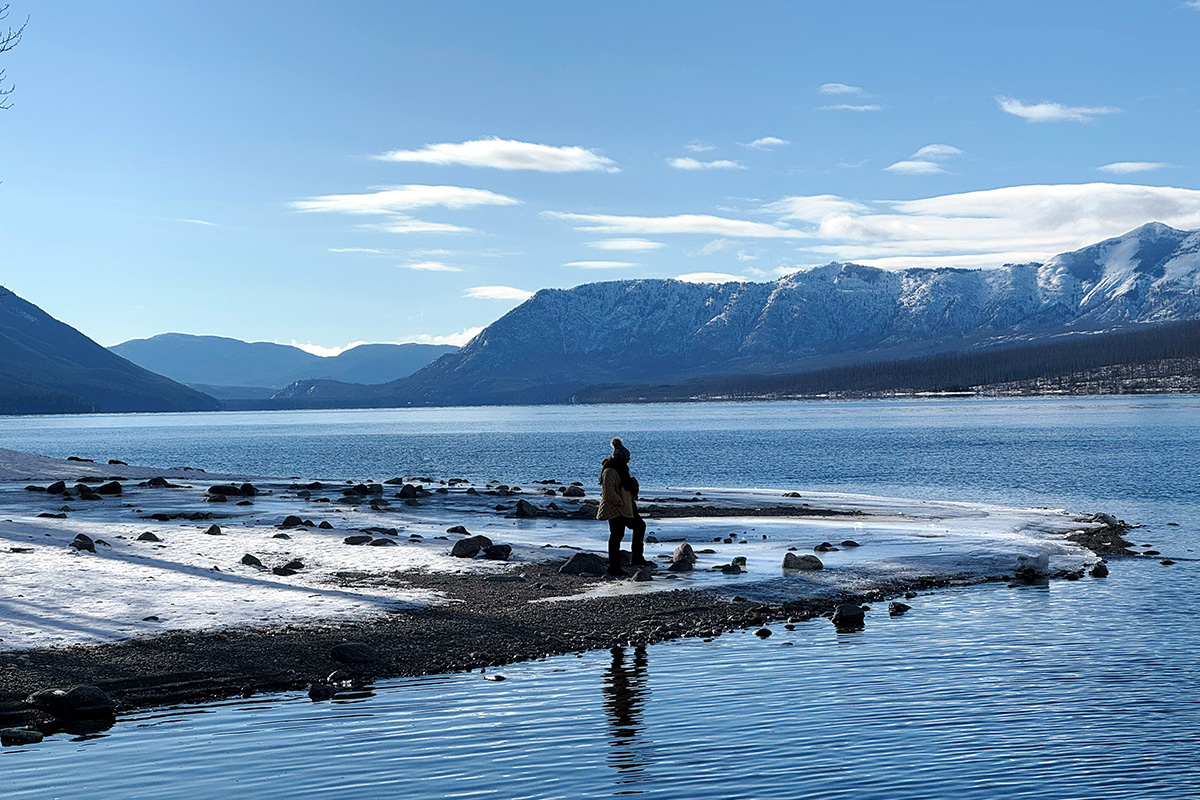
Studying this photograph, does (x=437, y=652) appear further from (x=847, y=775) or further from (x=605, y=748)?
(x=847, y=775)

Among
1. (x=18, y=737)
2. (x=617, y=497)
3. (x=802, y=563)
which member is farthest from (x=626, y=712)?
(x=802, y=563)

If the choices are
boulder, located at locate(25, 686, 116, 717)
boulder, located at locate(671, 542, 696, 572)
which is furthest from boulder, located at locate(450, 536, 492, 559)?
boulder, located at locate(25, 686, 116, 717)

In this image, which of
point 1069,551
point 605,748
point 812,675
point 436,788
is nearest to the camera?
point 436,788

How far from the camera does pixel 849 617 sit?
876 inches

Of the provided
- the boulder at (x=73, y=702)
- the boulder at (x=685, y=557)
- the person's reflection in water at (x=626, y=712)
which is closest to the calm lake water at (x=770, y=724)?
the person's reflection in water at (x=626, y=712)

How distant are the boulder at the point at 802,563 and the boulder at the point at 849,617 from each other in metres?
5.22

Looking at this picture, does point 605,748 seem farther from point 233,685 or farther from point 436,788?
point 233,685

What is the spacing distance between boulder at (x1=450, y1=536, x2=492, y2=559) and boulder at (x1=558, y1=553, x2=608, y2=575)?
302 cm

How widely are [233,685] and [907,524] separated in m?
29.7

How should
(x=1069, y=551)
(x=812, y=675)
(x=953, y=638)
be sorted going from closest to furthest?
(x=812, y=675)
(x=953, y=638)
(x=1069, y=551)

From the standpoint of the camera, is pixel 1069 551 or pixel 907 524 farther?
pixel 907 524

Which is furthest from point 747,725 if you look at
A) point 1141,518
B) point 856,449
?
point 856,449

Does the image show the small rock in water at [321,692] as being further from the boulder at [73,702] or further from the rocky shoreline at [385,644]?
the boulder at [73,702]

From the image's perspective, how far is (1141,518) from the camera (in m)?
46.4
